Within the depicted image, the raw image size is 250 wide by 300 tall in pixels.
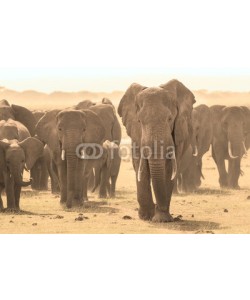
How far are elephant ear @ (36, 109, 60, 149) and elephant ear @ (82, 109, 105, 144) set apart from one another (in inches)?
29.6

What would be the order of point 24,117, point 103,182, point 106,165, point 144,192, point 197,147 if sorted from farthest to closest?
point 197,147 < point 24,117 < point 106,165 < point 103,182 < point 144,192

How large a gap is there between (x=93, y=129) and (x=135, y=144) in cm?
334

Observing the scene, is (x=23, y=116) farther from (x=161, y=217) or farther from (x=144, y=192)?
(x=161, y=217)

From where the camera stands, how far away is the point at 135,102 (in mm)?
14695


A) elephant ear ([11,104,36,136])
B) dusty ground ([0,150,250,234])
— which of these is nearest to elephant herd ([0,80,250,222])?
elephant ear ([11,104,36,136])

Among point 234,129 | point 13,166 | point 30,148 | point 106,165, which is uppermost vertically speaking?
point 30,148

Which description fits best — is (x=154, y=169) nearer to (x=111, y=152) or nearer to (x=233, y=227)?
(x=233, y=227)

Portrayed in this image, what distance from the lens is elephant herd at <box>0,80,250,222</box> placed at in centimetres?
1403

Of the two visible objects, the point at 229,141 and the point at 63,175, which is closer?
the point at 63,175

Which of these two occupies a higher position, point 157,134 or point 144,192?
point 157,134

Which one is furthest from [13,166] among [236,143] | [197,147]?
[236,143]

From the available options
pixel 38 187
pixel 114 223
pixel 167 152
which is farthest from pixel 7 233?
pixel 38 187

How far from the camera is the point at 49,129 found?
18328 mm

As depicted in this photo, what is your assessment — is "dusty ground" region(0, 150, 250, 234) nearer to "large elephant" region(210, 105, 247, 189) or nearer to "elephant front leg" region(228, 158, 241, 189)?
"elephant front leg" region(228, 158, 241, 189)
